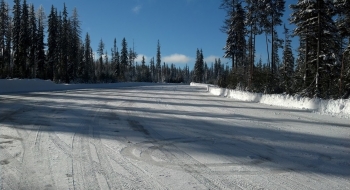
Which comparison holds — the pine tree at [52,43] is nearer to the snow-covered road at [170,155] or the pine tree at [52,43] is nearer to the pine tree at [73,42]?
the pine tree at [73,42]

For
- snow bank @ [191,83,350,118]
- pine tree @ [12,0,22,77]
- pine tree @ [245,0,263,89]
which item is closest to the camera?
snow bank @ [191,83,350,118]

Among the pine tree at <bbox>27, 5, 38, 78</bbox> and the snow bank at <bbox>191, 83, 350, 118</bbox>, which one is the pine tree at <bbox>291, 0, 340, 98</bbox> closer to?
the snow bank at <bbox>191, 83, 350, 118</bbox>

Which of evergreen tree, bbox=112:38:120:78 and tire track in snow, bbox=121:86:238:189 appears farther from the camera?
evergreen tree, bbox=112:38:120:78

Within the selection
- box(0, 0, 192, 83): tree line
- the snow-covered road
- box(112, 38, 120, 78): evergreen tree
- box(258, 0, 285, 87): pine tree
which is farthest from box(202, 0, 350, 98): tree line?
box(112, 38, 120, 78): evergreen tree

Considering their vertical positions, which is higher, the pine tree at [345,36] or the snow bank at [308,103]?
the pine tree at [345,36]

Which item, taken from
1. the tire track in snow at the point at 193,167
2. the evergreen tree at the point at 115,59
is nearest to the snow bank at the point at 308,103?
the tire track in snow at the point at 193,167

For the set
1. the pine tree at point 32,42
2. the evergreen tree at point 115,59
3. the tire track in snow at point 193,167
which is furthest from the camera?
the evergreen tree at point 115,59


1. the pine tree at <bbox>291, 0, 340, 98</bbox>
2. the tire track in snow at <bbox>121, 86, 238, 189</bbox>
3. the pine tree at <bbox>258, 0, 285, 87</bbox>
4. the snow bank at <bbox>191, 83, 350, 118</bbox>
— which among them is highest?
the pine tree at <bbox>258, 0, 285, 87</bbox>

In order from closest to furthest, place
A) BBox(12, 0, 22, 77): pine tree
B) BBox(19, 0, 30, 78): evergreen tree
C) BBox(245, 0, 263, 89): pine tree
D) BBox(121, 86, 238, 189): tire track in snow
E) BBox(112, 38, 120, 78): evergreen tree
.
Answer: BBox(121, 86, 238, 189): tire track in snow
BBox(245, 0, 263, 89): pine tree
BBox(19, 0, 30, 78): evergreen tree
BBox(12, 0, 22, 77): pine tree
BBox(112, 38, 120, 78): evergreen tree

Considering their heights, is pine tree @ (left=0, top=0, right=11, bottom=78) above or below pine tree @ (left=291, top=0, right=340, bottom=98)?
above

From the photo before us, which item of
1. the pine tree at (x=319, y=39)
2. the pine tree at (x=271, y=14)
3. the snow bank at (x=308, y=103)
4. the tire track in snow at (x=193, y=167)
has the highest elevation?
the pine tree at (x=271, y=14)

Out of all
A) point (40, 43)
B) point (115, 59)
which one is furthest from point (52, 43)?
point (115, 59)

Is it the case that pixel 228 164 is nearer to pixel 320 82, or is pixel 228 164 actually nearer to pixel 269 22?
pixel 320 82

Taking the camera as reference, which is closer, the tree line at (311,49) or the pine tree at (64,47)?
the tree line at (311,49)
